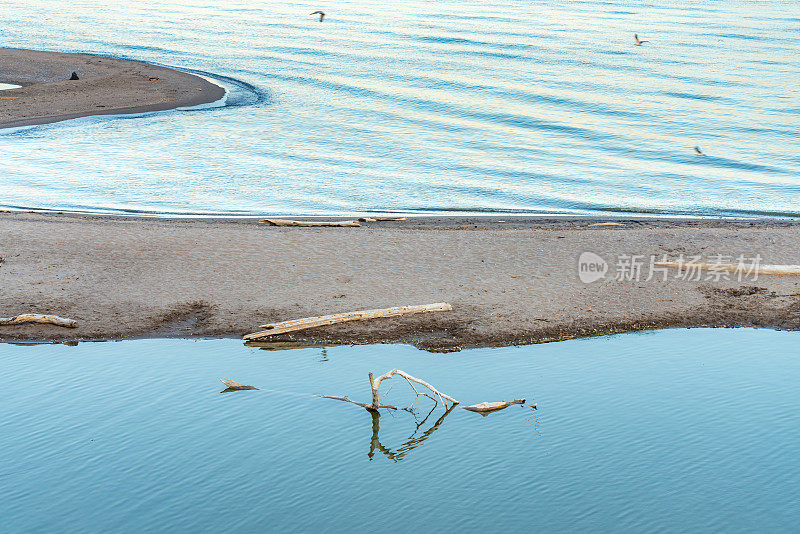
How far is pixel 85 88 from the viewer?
148 feet

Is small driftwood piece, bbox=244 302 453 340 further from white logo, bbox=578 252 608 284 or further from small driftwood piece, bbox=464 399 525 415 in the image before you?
white logo, bbox=578 252 608 284

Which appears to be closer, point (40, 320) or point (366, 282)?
point (40, 320)

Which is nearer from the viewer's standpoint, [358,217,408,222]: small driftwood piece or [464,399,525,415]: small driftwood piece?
[464,399,525,415]: small driftwood piece

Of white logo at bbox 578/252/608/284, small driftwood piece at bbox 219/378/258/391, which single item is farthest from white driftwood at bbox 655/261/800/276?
small driftwood piece at bbox 219/378/258/391

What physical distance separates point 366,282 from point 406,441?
5447 mm

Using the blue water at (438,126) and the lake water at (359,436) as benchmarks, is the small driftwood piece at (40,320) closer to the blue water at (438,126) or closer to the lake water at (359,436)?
the lake water at (359,436)

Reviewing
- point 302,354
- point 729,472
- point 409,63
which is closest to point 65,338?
point 302,354

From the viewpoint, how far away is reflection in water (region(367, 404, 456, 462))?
11.9 metres

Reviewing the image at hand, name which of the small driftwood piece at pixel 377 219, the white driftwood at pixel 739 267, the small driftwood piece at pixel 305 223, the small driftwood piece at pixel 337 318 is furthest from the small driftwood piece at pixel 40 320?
the white driftwood at pixel 739 267

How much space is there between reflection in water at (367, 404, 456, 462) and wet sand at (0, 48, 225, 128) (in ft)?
97.6

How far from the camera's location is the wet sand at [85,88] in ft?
131

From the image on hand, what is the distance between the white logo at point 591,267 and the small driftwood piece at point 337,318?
334 cm

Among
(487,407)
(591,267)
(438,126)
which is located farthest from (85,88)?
(487,407)

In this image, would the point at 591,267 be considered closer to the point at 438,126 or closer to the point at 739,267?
the point at 739,267
